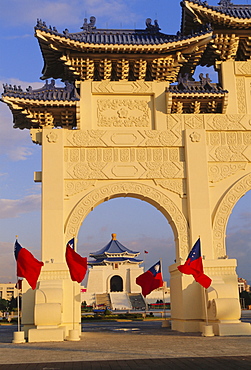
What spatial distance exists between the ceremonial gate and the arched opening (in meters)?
32.7

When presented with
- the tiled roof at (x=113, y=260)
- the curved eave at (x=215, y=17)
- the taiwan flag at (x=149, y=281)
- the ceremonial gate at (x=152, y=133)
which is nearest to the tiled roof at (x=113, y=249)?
the tiled roof at (x=113, y=260)

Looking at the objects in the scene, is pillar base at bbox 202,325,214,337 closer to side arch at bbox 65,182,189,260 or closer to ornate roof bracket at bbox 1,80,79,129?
side arch at bbox 65,182,189,260

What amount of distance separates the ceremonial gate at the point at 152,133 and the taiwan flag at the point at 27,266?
30.4 inches

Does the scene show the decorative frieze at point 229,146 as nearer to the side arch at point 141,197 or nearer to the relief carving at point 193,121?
the relief carving at point 193,121

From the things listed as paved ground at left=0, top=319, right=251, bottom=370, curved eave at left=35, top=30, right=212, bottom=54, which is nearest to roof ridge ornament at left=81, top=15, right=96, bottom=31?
curved eave at left=35, top=30, right=212, bottom=54

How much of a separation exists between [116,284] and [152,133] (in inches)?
1344

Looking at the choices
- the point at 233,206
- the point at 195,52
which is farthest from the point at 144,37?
the point at 233,206

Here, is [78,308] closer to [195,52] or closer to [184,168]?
[184,168]

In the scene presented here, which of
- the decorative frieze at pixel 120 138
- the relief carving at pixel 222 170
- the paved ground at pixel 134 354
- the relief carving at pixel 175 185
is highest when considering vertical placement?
the decorative frieze at pixel 120 138

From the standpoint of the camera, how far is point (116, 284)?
4472 cm

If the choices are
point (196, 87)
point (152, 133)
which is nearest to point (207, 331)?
point (152, 133)

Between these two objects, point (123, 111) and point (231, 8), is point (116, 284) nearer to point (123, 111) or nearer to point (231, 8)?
point (123, 111)

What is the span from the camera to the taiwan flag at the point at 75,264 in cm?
1054

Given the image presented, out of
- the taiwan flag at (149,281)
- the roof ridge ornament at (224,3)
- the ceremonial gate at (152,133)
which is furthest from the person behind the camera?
the taiwan flag at (149,281)
